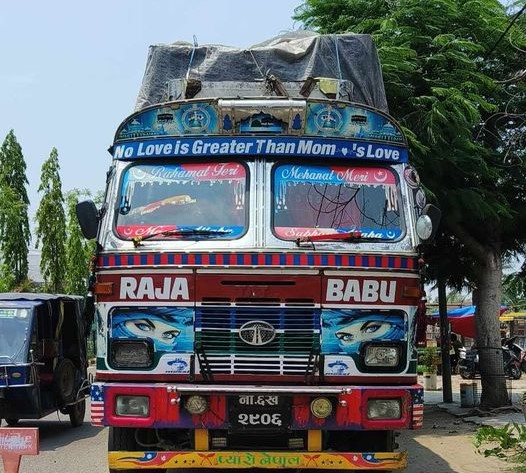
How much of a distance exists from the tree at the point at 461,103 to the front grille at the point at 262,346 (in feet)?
17.8

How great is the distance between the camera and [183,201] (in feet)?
22.1

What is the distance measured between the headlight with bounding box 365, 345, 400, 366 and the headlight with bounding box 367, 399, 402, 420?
0.29 m

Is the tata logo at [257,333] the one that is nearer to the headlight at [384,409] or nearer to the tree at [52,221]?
the headlight at [384,409]

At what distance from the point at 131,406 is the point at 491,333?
8725mm

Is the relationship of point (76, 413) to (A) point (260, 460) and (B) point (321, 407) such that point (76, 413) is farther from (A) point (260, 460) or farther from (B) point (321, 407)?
(B) point (321, 407)

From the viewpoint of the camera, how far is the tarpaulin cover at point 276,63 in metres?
9.50

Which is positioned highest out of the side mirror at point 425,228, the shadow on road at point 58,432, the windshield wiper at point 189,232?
the side mirror at point 425,228

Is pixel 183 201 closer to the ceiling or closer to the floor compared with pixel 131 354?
closer to the ceiling

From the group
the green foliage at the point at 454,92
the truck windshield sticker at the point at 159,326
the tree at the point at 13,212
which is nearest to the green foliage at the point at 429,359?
the green foliage at the point at 454,92

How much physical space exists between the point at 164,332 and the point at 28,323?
5928 millimetres

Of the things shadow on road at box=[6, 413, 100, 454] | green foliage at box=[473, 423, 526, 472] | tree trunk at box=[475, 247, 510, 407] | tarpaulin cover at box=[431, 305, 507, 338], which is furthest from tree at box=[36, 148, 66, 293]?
green foliage at box=[473, 423, 526, 472]

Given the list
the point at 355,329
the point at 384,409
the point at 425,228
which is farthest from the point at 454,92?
the point at 384,409

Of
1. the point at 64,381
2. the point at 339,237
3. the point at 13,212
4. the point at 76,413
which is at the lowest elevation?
the point at 76,413

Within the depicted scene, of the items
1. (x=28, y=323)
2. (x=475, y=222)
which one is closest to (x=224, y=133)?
(x=28, y=323)
